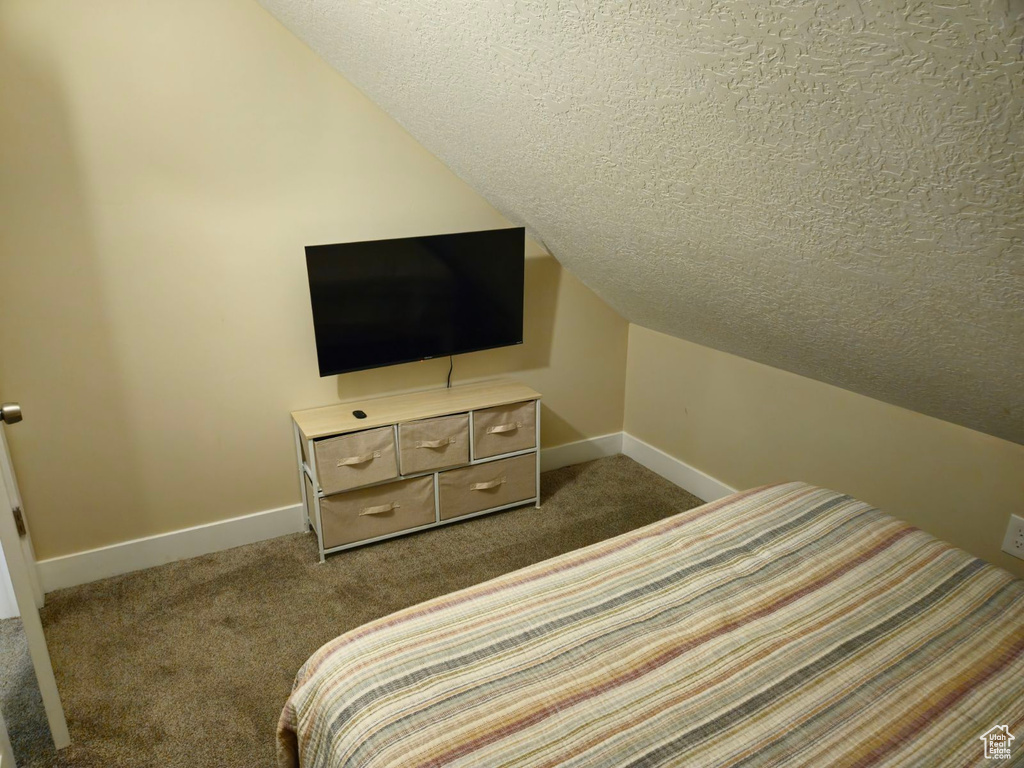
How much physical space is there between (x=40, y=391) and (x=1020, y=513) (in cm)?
339

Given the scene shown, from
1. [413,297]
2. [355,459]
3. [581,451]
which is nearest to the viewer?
[355,459]

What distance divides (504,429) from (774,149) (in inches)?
78.9

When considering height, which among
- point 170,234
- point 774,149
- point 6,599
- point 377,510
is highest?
point 774,149

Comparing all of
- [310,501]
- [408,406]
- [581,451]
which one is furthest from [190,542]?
[581,451]

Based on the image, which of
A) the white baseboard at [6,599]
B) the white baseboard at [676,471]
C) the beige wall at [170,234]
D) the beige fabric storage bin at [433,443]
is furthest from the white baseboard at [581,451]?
the white baseboard at [6,599]

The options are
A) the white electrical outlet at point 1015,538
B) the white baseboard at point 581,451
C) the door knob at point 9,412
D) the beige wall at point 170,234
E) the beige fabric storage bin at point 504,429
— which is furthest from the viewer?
the white baseboard at point 581,451

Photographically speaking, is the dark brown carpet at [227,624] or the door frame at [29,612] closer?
the door frame at [29,612]

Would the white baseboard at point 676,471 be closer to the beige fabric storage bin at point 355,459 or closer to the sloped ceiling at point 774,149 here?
the sloped ceiling at point 774,149

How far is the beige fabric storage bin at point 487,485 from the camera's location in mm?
3158

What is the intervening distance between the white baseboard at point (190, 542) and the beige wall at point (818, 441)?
85 millimetres

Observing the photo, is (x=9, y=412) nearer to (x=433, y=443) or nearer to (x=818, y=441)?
(x=433, y=443)

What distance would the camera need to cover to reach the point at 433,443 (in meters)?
3.02
